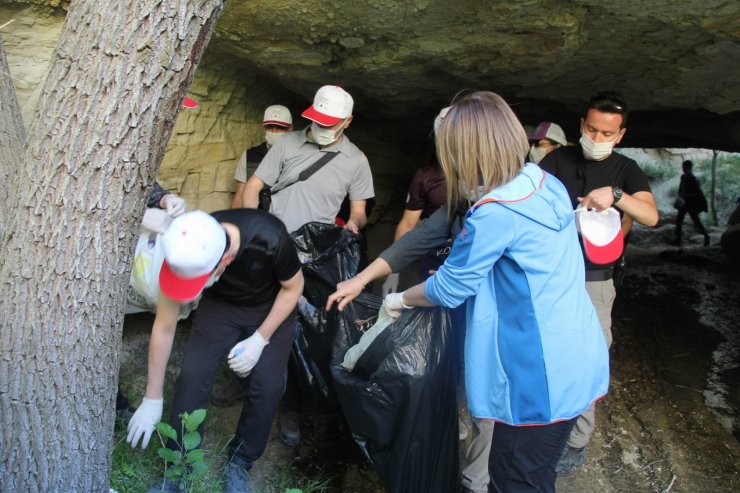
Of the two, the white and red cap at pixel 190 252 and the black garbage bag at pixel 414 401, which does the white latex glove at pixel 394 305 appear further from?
the white and red cap at pixel 190 252

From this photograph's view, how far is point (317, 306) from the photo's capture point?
312cm

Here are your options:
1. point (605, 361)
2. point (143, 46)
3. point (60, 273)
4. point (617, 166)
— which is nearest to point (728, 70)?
point (617, 166)

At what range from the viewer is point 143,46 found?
172 cm

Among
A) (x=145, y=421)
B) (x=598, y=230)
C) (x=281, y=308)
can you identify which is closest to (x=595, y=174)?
(x=598, y=230)

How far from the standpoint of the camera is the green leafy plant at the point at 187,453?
7.22 feet

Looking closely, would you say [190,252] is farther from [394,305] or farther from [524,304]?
[524,304]

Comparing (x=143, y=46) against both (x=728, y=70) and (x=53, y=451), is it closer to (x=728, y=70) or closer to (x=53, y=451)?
(x=53, y=451)

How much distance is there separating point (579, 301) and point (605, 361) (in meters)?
0.26

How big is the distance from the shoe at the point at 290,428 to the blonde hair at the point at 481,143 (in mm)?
1867

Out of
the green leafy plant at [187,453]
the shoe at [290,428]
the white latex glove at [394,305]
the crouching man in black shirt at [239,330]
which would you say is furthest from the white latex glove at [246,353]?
the shoe at [290,428]

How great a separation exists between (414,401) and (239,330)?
846 millimetres

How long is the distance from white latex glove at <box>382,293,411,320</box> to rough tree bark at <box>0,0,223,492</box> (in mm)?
987

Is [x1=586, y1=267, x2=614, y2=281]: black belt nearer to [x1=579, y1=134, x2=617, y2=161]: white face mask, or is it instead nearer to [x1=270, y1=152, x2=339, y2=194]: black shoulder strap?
[x1=579, y1=134, x2=617, y2=161]: white face mask

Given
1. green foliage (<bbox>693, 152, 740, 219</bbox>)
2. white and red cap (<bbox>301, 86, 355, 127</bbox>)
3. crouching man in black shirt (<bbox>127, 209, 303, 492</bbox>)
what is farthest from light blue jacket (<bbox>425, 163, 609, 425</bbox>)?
green foliage (<bbox>693, 152, 740, 219</bbox>)
